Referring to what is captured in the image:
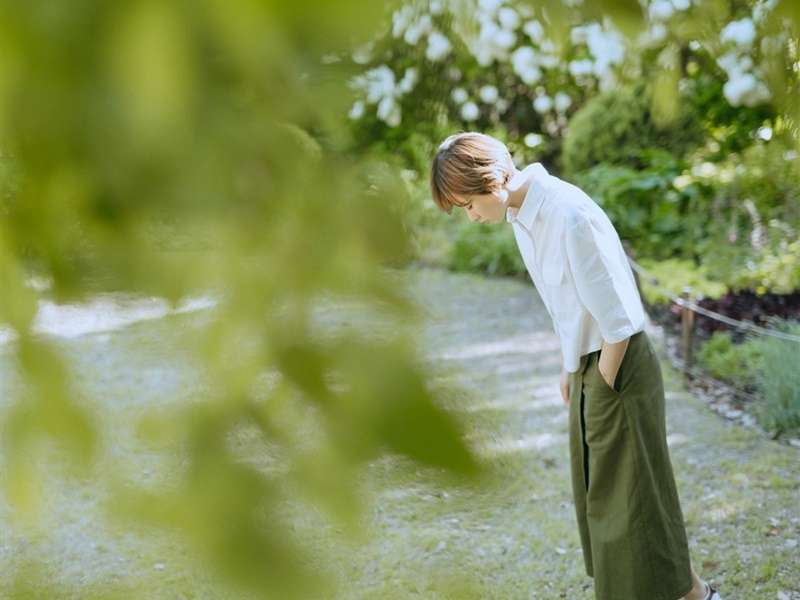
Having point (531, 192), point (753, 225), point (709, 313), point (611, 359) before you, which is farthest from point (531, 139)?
point (753, 225)

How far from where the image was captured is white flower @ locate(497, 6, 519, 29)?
57 centimetres

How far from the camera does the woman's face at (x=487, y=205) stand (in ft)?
5.66

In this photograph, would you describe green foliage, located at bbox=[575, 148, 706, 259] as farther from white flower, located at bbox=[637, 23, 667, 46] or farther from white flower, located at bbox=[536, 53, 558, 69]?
white flower, located at bbox=[637, 23, 667, 46]

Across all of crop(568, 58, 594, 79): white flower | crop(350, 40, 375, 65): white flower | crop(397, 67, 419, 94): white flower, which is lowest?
crop(397, 67, 419, 94): white flower

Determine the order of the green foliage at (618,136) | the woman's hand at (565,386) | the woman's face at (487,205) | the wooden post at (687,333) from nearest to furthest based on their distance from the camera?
the woman's face at (487,205) → the woman's hand at (565,386) → the wooden post at (687,333) → the green foliage at (618,136)

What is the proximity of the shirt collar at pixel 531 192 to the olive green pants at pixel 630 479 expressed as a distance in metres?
0.41

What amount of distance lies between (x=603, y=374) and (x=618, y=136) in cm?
522

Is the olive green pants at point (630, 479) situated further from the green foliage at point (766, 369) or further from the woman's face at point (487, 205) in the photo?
the green foliage at point (766, 369)

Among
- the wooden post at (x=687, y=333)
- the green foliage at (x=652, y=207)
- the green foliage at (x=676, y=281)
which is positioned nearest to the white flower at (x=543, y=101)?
the wooden post at (x=687, y=333)

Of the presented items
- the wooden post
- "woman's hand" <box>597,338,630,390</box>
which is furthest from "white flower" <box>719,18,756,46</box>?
the wooden post

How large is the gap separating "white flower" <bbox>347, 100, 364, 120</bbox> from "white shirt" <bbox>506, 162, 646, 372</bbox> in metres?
1.41

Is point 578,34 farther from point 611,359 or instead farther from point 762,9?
point 611,359

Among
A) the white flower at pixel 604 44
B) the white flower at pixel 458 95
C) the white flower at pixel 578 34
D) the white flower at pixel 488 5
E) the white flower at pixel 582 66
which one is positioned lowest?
the white flower at pixel 458 95

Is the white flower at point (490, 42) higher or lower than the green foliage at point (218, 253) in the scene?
higher
